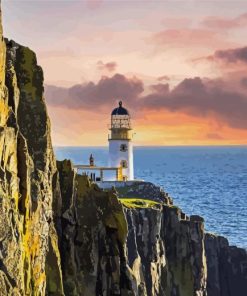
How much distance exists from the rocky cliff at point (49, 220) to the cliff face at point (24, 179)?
0.10 ft

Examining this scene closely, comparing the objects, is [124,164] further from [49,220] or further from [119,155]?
[49,220]

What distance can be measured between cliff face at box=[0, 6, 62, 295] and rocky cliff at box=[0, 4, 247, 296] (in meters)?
0.03

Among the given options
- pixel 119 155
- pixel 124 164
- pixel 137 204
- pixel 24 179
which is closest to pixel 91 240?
pixel 24 179

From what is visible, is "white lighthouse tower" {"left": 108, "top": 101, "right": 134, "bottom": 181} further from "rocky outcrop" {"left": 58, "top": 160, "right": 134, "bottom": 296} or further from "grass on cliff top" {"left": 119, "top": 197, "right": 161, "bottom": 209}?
"rocky outcrop" {"left": 58, "top": 160, "right": 134, "bottom": 296}

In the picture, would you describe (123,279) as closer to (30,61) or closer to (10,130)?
(30,61)

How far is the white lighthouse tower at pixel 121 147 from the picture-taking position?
98.9 metres

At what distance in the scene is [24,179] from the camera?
23078 mm

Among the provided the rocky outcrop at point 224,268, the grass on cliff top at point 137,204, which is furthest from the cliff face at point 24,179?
the rocky outcrop at point 224,268

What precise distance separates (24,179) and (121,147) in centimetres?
7668

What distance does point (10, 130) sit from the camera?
21.9 m

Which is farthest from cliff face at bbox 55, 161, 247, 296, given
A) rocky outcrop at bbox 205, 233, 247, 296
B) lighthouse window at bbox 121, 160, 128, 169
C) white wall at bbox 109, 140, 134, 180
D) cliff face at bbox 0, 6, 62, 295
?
white wall at bbox 109, 140, 134, 180

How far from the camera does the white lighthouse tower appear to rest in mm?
98938

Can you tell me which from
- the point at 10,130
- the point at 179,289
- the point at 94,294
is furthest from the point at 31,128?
the point at 179,289

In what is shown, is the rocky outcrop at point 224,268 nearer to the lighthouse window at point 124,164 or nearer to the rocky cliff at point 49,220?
the lighthouse window at point 124,164
